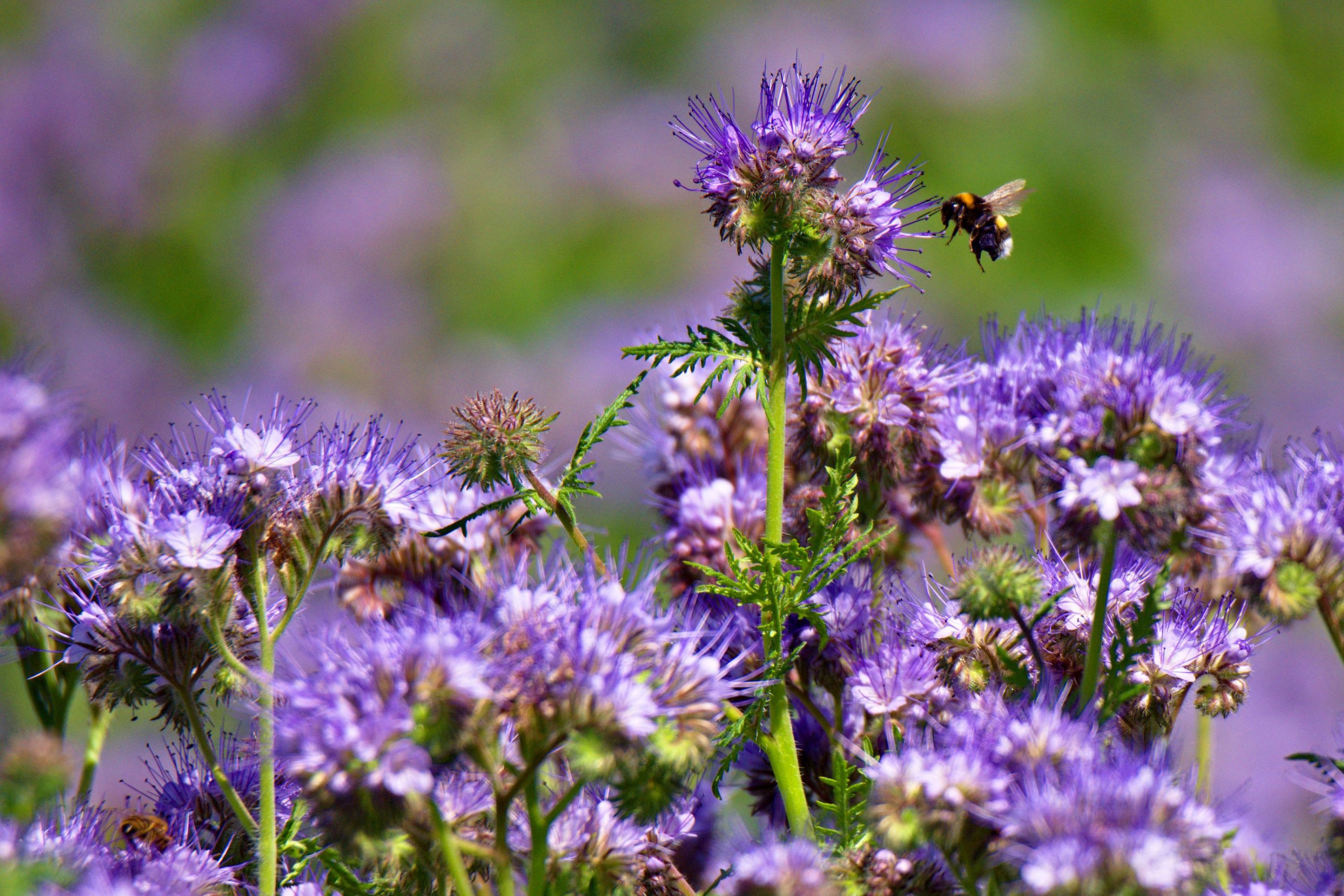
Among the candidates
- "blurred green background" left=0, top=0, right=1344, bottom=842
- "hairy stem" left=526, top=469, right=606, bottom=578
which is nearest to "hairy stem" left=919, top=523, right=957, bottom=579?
"hairy stem" left=526, top=469, right=606, bottom=578

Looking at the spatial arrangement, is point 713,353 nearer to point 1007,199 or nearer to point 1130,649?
point 1130,649

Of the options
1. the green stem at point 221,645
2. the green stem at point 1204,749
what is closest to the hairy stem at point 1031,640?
the green stem at point 1204,749

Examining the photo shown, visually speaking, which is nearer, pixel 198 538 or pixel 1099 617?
pixel 1099 617

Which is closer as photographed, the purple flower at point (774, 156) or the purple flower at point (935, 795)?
the purple flower at point (935, 795)

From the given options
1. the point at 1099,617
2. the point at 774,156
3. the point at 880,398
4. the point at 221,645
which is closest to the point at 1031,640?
the point at 1099,617

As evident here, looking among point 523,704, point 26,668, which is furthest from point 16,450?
point 26,668

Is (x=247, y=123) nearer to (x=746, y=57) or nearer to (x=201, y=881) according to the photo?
(x=746, y=57)

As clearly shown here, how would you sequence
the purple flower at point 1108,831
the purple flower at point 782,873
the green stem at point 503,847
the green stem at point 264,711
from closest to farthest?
the purple flower at point 1108,831 → the purple flower at point 782,873 → the green stem at point 503,847 → the green stem at point 264,711

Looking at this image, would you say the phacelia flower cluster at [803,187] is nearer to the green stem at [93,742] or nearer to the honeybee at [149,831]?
the honeybee at [149,831]
